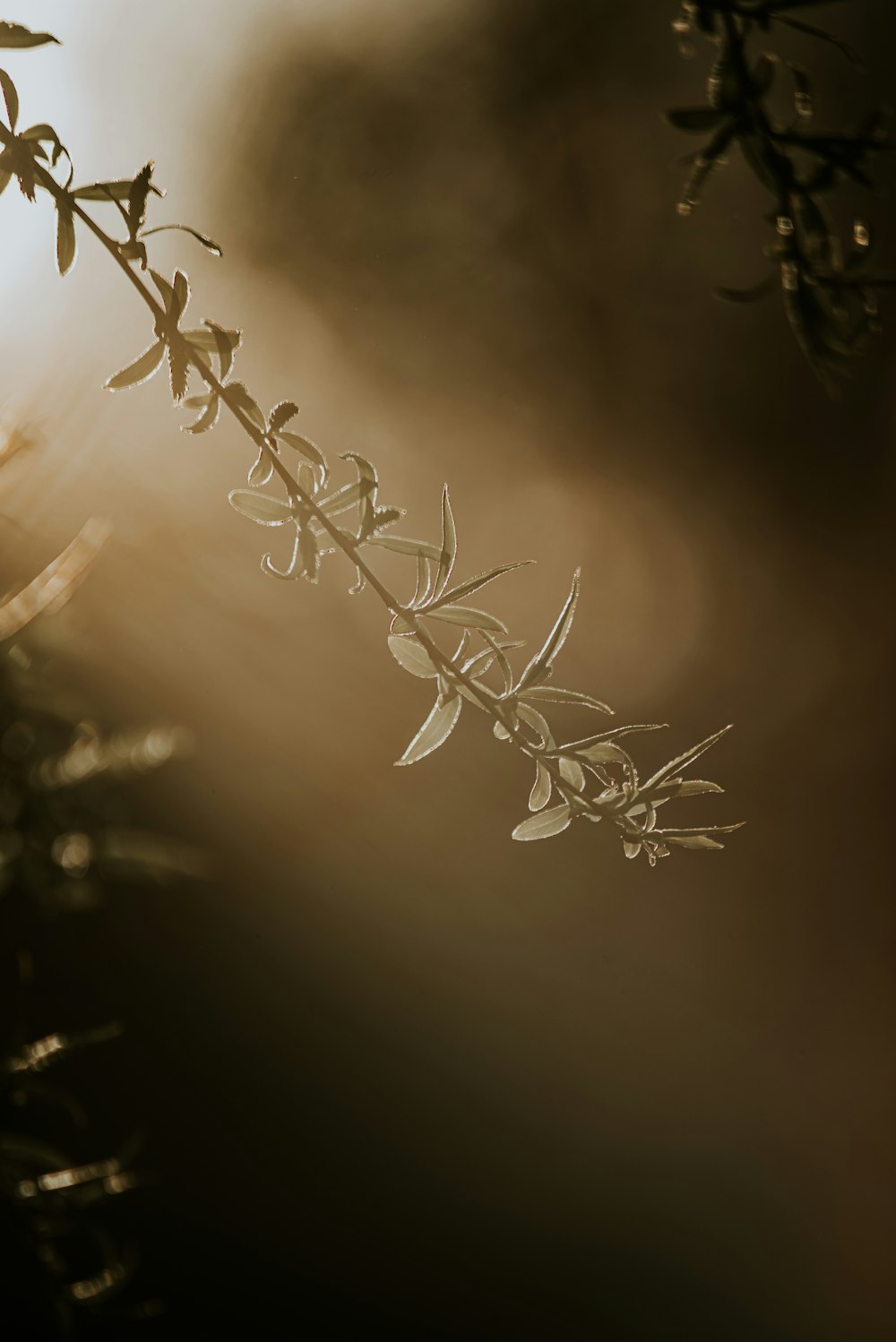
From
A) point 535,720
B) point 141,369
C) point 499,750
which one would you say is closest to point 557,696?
point 535,720

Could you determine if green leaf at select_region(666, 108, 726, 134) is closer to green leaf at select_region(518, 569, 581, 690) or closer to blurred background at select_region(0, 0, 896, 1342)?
green leaf at select_region(518, 569, 581, 690)

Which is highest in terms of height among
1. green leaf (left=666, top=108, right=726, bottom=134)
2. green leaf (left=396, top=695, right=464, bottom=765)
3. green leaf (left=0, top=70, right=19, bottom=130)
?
green leaf (left=0, top=70, right=19, bottom=130)

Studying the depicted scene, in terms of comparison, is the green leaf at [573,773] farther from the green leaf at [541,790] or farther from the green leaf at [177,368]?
the green leaf at [177,368]

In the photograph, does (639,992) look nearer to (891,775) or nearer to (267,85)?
(891,775)

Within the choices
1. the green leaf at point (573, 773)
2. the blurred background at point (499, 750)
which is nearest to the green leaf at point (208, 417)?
the green leaf at point (573, 773)

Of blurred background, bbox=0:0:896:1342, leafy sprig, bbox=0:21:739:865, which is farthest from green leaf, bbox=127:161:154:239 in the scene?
blurred background, bbox=0:0:896:1342

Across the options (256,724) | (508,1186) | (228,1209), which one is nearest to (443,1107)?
(508,1186)
